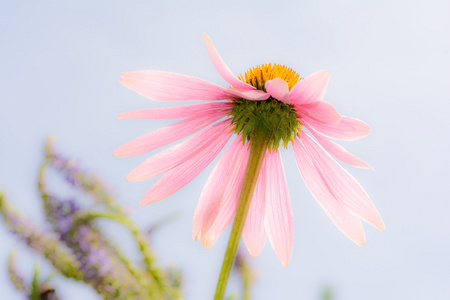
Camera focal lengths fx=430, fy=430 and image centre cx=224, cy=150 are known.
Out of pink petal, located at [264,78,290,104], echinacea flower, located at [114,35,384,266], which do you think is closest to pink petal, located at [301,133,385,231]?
echinacea flower, located at [114,35,384,266]

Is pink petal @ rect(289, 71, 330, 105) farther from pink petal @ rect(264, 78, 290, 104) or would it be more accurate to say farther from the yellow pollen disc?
the yellow pollen disc

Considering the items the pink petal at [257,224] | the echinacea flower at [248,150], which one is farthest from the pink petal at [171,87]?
the pink petal at [257,224]

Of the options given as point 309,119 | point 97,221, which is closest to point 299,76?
point 309,119

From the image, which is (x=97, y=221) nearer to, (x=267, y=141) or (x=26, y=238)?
(x=26, y=238)

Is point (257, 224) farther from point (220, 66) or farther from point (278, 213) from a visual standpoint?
point (220, 66)

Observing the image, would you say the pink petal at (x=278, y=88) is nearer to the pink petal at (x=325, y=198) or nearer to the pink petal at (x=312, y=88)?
the pink petal at (x=312, y=88)
